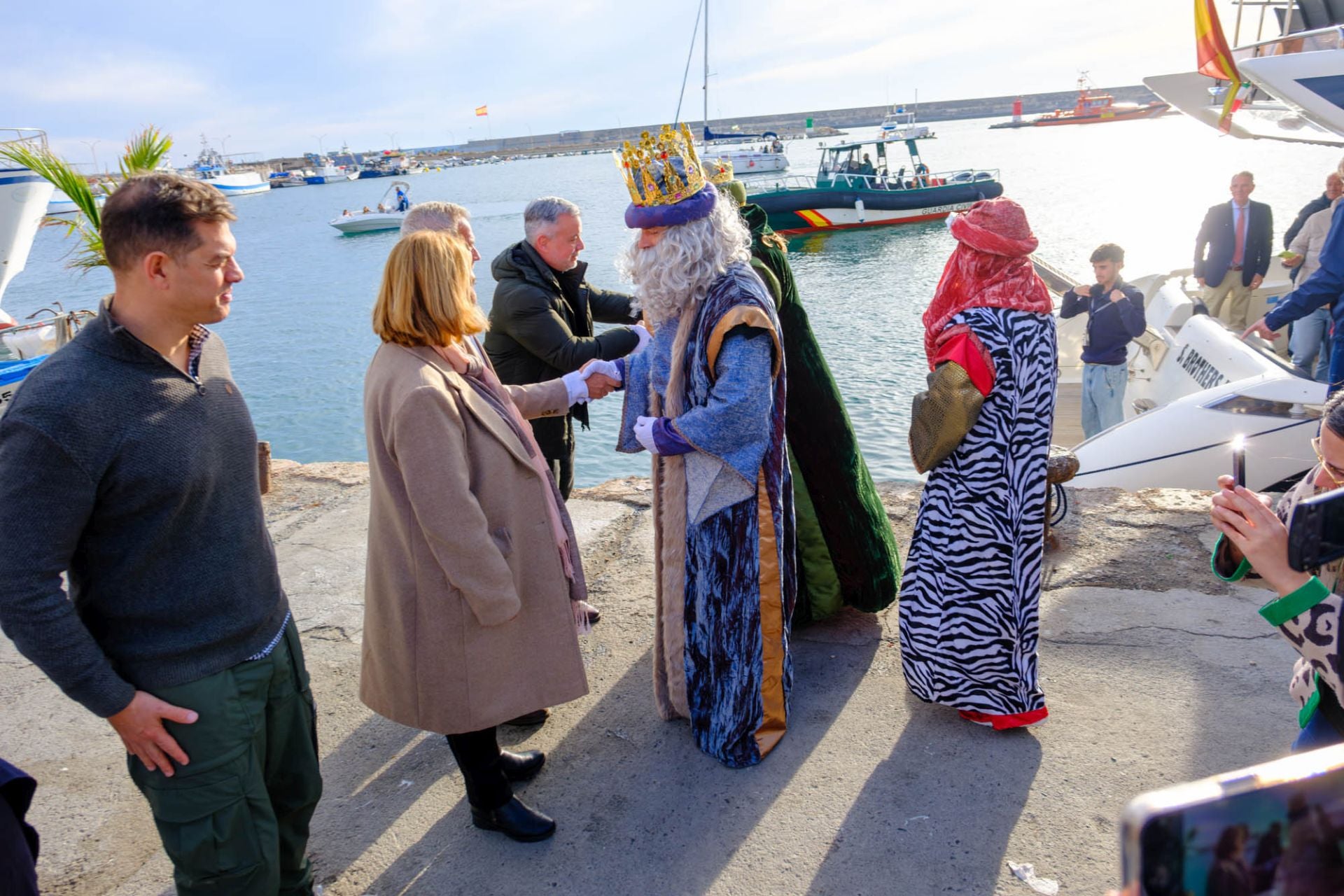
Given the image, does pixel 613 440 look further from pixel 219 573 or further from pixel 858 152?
pixel 858 152

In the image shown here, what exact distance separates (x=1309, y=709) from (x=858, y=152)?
3017 cm

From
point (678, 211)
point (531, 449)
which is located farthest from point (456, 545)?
point (678, 211)

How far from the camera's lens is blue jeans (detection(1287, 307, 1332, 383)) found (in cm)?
693

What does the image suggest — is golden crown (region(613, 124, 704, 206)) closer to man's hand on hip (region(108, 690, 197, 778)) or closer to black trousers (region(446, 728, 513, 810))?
black trousers (region(446, 728, 513, 810))

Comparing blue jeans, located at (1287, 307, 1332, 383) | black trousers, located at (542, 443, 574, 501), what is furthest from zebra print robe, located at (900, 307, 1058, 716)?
blue jeans, located at (1287, 307, 1332, 383)

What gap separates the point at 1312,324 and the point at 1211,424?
9.08 feet

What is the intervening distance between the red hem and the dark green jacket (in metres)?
1.73

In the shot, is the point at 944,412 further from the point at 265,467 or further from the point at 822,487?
the point at 265,467

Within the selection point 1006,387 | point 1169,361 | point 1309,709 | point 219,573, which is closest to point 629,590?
point 1006,387

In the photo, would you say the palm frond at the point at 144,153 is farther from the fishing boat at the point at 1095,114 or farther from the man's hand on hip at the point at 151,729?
the fishing boat at the point at 1095,114

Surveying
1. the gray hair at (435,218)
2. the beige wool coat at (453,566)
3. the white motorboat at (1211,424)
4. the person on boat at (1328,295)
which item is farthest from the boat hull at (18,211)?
the person on boat at (1328,295)

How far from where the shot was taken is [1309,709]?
1648mm

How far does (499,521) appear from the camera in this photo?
2.17 meters

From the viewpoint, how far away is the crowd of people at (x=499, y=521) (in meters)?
1.52
